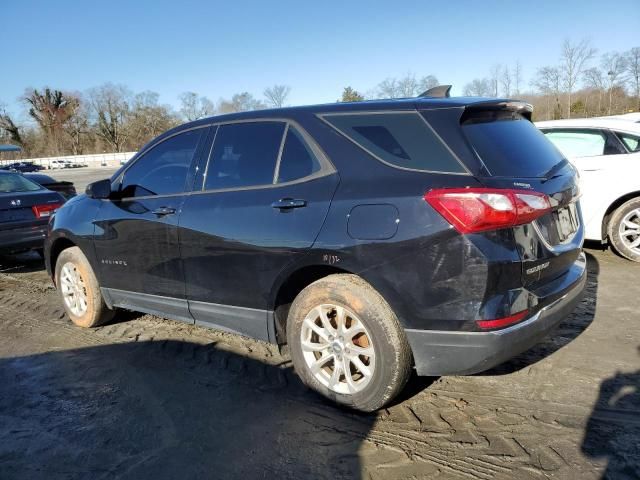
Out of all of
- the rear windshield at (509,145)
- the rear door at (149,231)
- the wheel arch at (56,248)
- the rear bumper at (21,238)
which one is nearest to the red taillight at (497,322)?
the rear windshield at (509,145)

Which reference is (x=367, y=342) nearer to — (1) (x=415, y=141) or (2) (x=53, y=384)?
(1) (x=415, y=141)

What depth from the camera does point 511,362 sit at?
350cm

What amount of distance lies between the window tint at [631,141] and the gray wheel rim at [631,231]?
77cm

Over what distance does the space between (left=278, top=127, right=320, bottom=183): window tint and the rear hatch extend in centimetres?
91

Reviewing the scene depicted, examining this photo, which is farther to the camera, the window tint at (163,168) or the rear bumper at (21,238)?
the rear bumper at (21,238)

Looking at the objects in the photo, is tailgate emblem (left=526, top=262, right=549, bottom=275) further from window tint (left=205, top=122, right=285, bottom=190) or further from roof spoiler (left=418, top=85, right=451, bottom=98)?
window tint (left=205, top=122, right=285, bottom=190)

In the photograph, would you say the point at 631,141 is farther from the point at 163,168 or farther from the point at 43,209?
the point at 43,209

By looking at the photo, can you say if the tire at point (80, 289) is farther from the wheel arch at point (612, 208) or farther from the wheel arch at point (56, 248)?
the wheel arch at point (612, 208)

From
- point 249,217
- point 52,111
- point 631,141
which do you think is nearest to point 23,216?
point 249,217

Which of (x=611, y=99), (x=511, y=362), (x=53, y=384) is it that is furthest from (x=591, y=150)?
(x=611, y=99)

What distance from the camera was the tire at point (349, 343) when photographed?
2.71 metres

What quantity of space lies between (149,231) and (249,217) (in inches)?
43.4

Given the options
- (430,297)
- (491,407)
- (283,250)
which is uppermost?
(283,250)

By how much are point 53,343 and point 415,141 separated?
367cm
